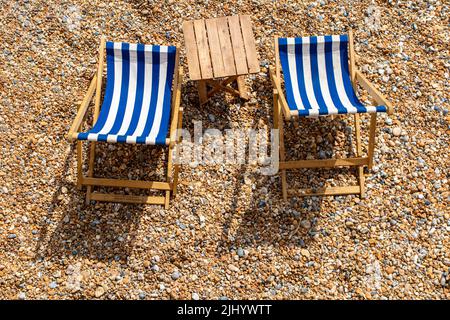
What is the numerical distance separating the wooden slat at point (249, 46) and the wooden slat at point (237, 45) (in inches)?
1.3

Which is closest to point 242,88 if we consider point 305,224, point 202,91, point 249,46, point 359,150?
point 202,91

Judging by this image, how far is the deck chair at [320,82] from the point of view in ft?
13.0

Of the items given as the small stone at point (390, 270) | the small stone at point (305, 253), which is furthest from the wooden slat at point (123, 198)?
the small stone at point (390, 270)

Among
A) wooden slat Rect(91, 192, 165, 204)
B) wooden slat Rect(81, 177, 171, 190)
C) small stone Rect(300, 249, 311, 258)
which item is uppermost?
wooden slat Rect(81, 177, 171, 190)

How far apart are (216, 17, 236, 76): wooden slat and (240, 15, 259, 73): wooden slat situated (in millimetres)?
128

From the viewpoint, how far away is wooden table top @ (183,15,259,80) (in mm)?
3945

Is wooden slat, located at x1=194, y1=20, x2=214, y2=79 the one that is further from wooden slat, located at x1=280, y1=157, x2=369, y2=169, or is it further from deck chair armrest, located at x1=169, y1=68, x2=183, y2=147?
wooden slat, located at x1=280, y1=157, x2=369, y2=169

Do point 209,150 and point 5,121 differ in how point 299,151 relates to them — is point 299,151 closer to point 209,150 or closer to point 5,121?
point 209,150

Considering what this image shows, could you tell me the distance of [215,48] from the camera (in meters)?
4.00

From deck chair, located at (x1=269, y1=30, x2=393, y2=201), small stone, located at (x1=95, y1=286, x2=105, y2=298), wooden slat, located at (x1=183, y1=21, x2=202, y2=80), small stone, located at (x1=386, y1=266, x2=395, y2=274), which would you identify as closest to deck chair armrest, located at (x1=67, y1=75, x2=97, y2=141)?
wooden slat, located at (x1=183, y1=21, x2=202, y2=80)

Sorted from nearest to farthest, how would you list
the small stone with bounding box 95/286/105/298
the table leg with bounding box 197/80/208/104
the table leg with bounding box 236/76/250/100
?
the small stone with bounding box 95/286/105/298, the table leg with bounding box 197/80/208/104, the table leg with bounding box 236/76/250/100

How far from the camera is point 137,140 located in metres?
3.53

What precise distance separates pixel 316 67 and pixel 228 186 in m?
1.22

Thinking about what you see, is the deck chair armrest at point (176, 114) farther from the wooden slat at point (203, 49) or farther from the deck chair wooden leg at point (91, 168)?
the deck chair wooden leg at point (91, 168)
